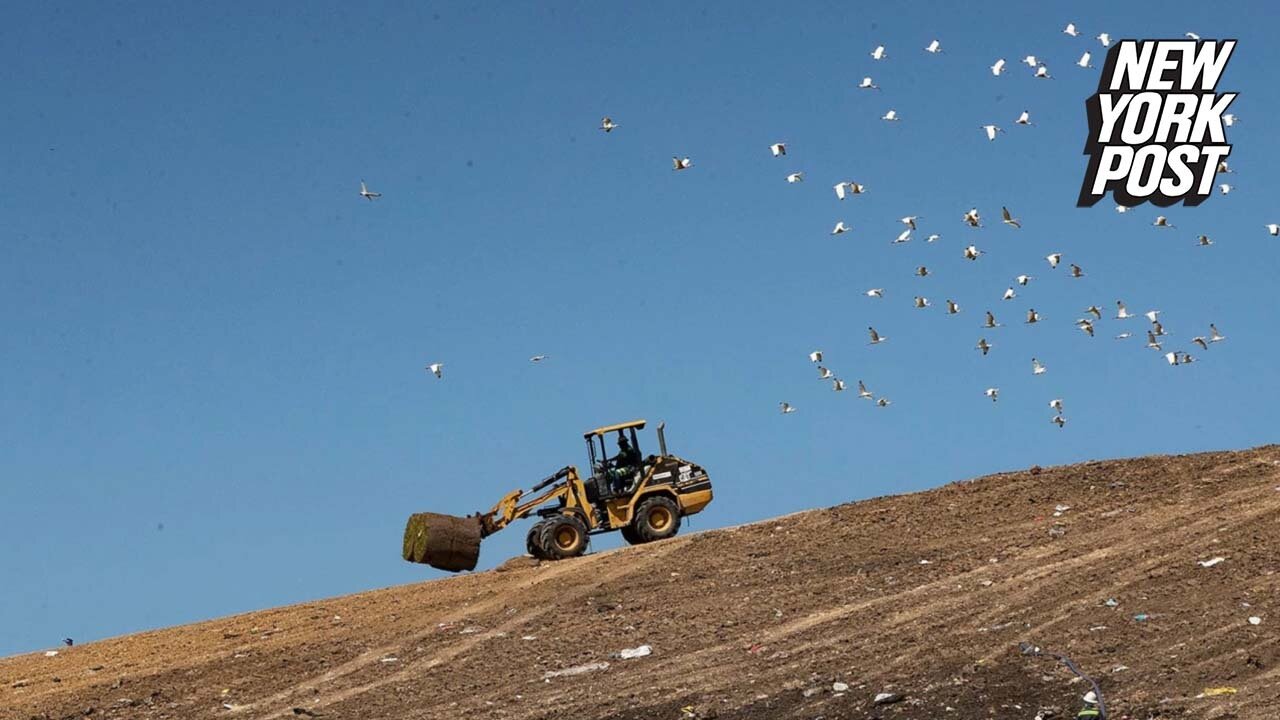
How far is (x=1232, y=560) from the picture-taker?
2150 cm

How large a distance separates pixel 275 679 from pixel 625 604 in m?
5.17

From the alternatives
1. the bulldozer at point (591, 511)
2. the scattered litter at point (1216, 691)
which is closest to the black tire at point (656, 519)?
the bulldozer at point (591, 511)

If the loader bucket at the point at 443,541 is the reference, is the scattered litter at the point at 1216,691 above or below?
below

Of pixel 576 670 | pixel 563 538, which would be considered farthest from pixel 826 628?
pixel 563 538

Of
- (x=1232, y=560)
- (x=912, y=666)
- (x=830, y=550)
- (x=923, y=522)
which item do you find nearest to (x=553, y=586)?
(x=830, y=550)

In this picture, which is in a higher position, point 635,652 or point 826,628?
point 635,652

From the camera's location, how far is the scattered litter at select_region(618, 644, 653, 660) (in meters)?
21.3

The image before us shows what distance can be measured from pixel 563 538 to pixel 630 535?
1479mm

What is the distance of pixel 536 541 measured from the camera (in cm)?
2942

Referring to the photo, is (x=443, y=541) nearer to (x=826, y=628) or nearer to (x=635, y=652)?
(x=635, y=652)

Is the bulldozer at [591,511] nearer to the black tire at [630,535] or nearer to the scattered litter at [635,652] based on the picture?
the black tire at [630,535]

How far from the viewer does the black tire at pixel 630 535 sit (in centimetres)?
3006

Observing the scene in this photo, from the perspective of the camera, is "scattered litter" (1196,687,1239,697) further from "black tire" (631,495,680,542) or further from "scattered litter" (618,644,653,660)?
"black tire" (631,495,680,542)

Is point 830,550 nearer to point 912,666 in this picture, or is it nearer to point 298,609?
point 912,666
